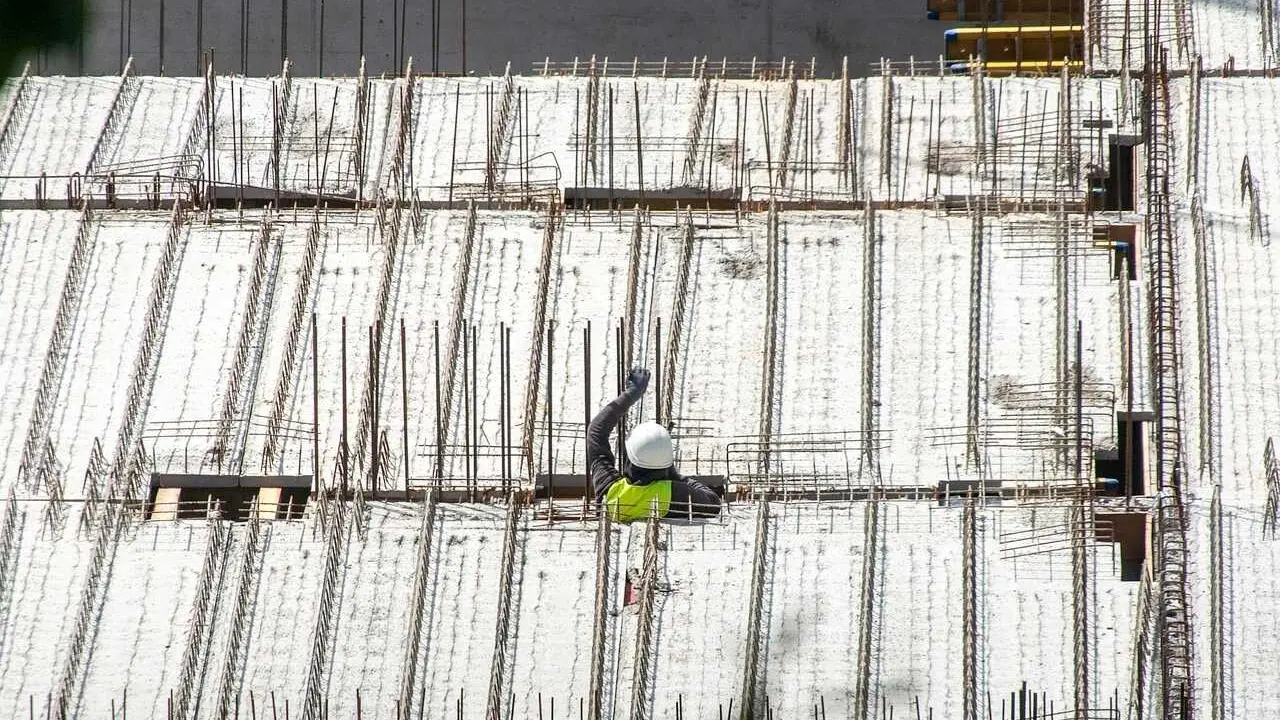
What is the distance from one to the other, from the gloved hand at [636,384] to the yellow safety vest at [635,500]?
782 mm

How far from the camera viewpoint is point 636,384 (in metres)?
22.4

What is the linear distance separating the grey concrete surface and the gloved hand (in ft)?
37.1

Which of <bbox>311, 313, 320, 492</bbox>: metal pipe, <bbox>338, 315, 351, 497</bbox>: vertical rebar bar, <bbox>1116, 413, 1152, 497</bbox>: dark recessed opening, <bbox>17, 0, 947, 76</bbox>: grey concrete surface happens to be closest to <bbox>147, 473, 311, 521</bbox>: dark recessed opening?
<bbox>311, 313, 320, 492</bbox>: metal pipe

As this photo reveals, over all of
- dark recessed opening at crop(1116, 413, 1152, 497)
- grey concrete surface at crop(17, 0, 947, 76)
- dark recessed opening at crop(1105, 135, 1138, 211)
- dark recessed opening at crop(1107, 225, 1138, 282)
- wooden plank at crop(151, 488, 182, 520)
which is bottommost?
wooden plank at crop(151, 488, 182, 520)

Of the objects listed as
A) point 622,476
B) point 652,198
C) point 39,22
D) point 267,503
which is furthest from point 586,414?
point 39,22

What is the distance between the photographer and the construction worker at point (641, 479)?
21875 mm

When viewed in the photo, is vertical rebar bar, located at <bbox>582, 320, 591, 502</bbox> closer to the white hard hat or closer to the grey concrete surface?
the white hard hat

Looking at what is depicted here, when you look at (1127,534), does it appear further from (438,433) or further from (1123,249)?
(438,433)

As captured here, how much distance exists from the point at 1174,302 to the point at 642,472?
5.51 meters

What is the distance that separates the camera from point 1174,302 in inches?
939

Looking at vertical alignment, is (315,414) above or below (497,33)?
below

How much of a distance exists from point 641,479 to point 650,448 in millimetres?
301

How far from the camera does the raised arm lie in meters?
22.1

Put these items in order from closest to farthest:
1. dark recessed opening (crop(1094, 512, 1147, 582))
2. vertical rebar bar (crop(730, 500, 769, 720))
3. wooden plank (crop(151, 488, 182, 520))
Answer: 1. vertical rebar bar (crop(730, 500, 769, 720))
2. dark recessed opening (crop(1094, 512, 1147, 582))
3. wooden plank (crop(151, 488, 182, 520))
